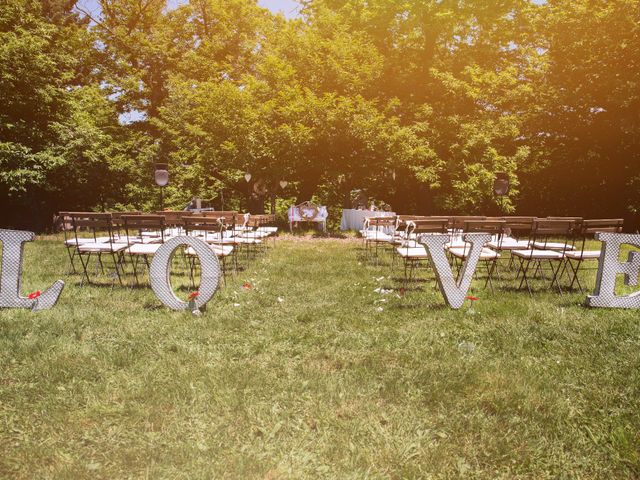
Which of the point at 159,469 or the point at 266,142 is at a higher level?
the point at 266,142

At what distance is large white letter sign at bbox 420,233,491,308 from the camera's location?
5.47 meters

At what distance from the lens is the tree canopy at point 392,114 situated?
17.5 metres

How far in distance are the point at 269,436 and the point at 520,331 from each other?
123 inches

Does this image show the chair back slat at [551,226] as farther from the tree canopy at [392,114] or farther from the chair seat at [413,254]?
the tree canopy at [392,114]

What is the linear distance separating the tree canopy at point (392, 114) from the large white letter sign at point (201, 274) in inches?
489

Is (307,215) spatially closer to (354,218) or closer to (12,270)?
(354,218)

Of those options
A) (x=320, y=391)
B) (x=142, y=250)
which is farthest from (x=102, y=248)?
(x=320, y=391)

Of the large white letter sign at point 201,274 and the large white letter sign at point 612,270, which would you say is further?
the large white letter sign at point 612,270

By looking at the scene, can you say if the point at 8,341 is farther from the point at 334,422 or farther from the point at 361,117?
the point at 361,117

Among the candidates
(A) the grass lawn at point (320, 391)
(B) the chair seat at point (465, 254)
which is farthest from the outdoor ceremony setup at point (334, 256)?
(B) the chair seat at point (465, 254)

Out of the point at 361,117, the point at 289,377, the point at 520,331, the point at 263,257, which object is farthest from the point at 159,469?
the point at 361,117

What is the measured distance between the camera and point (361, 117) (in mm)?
17125

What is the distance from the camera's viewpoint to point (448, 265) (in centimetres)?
554

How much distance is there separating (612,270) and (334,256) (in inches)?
237
